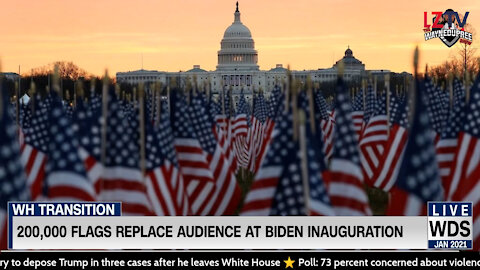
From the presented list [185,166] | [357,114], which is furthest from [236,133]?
[185,166]

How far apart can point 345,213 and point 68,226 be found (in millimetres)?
3154

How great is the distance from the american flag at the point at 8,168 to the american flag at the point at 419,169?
4.27 metres

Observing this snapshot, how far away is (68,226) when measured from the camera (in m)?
12.5

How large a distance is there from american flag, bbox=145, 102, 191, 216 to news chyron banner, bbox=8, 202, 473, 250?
8.46 ft

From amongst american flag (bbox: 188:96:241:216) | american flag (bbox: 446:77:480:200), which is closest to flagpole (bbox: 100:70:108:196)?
american flag (bbox: 188:96:241:216)

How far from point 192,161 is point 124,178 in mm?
4775

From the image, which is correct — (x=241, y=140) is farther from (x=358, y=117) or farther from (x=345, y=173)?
(x=345, y=173)

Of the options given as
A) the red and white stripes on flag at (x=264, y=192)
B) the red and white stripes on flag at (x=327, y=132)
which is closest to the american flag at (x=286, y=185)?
the red and white stripes on flag at (x=264, y=192)

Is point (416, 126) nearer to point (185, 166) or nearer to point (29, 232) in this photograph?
point (29, 232)

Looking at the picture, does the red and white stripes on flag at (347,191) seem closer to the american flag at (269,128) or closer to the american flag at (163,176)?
the american flag at (163,176)

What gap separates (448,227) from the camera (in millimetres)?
12562

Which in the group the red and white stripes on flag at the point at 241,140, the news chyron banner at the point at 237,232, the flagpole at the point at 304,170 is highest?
the flagpole at the point at 304,170

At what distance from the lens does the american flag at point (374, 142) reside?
84.4 feet
